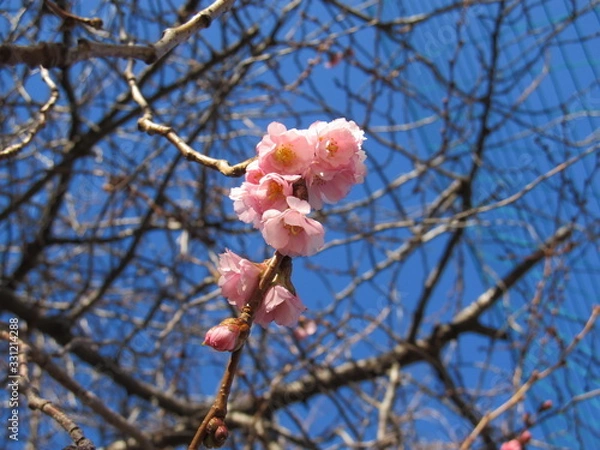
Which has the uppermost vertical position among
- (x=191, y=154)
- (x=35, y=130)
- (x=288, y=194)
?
(x=35, y=130)

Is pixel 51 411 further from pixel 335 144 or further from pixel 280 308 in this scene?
pixel 335 144

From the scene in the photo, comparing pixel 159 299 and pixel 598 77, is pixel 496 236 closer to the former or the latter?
pixel 598 77

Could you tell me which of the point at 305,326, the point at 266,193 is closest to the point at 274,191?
the point at 266,193

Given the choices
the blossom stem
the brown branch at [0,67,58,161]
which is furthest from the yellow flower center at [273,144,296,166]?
the brown branch at [0,67,58,161]

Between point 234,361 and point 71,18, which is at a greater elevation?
point 71,18

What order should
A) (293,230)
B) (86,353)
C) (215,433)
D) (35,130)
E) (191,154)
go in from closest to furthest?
(215,433), (293,230), (191,154), (35,130), (86,353)

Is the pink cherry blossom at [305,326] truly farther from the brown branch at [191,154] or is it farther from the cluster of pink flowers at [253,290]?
the cluster of pink flowers at [253,290]

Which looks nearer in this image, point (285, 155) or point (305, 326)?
point (285, 155)

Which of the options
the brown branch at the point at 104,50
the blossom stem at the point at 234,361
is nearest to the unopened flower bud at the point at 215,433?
the blossom stem at the point at 234,361
